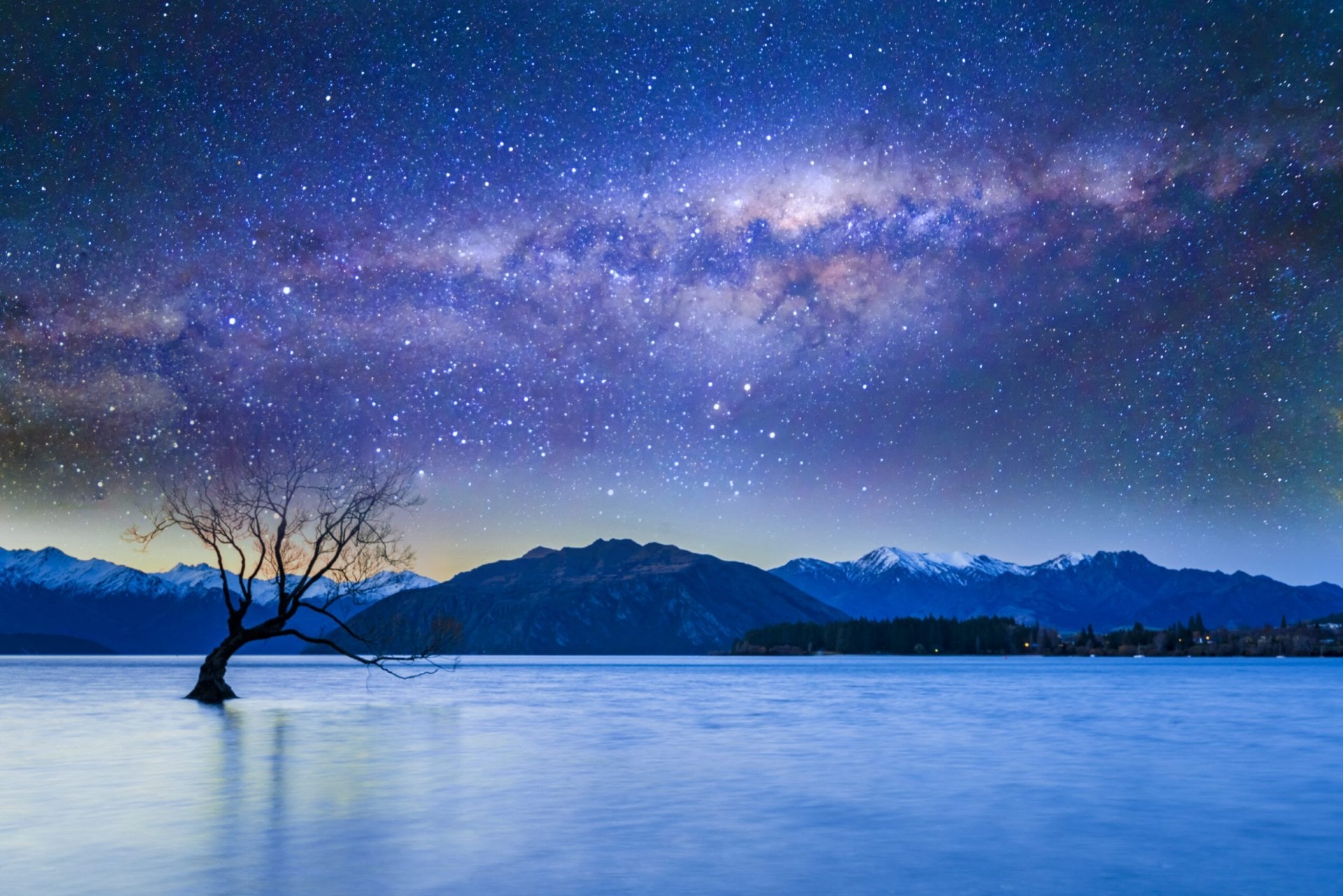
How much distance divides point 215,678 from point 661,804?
43561mm

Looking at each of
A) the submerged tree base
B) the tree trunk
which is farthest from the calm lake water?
the submerged tree base

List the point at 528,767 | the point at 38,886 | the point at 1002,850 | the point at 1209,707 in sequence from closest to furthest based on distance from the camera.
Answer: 1. the point at 38,886
2. the point at 1002,850
3. the point at 528,767
4. the point at 1209,707

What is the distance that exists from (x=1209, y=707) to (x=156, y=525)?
59506 millimetres

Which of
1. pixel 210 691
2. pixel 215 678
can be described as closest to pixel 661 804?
pixel 215 678

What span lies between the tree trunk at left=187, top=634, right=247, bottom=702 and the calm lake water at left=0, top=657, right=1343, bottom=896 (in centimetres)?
420

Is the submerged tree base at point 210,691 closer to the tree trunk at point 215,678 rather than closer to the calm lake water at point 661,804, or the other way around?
the tree trunk at point 215,678

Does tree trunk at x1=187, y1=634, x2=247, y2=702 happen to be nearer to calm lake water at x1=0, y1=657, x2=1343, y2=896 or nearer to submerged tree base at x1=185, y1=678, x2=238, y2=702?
submerged tree base at x1=185, y1=678, x2=238, y2=702

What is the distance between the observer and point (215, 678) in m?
58.5

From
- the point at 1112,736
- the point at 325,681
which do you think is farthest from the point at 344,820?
the point at 325,681

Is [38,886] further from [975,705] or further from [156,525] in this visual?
[975,705]

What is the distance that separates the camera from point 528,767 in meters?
29.7

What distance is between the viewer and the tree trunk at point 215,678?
5559cm

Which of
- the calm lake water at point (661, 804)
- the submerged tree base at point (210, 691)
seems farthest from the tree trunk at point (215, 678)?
the calm lake water at point (661, 804)

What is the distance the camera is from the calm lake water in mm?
15867
